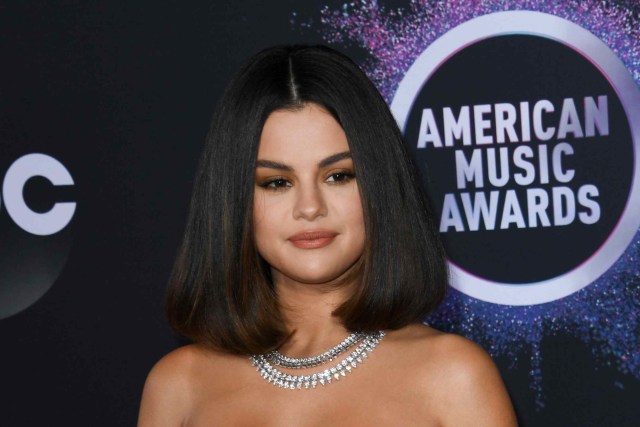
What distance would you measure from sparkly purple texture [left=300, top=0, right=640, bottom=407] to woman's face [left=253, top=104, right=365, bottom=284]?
2.91 feet

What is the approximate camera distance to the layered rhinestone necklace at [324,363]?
6.38 ft

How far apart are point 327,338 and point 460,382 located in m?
0.27

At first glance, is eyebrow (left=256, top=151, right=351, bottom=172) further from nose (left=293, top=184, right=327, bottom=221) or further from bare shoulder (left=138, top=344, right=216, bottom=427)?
bare shoulder (left=138, top=344, right=216, bottom=427)

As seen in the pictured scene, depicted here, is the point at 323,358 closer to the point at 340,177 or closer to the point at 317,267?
the point at 317,267

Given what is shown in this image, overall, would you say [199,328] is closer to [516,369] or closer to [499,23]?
[516,369]

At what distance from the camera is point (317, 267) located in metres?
1.85

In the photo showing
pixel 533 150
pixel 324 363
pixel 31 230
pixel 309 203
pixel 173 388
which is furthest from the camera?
pixel 31 230

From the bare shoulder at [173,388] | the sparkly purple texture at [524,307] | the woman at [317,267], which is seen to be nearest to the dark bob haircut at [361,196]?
the woman at [317,267]

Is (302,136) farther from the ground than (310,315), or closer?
farther from the ground

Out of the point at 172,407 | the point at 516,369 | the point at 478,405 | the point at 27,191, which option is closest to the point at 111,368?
the point at 27,191

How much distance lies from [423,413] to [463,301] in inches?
34.2

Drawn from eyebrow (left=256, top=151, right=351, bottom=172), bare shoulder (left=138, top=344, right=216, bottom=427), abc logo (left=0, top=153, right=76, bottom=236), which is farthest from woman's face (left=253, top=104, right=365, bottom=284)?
abc logo (left=0, top=153, right=76, bottom=236)

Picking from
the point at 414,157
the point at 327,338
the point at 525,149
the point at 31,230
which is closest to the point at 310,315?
the point at 327,338

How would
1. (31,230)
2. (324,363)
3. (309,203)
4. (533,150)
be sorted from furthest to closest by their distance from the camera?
(31,230) < (533,150) < (324,363) < (309,203)
